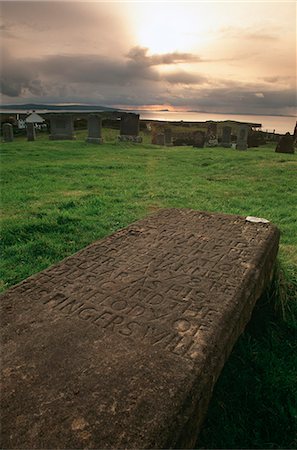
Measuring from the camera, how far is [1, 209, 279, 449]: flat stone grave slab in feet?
4.06

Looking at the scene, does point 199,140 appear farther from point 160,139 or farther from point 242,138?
point 160,139

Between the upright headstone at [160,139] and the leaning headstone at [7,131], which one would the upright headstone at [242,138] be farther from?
the leaning headstone at [7,131]

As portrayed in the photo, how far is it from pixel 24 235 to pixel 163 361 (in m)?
3.45

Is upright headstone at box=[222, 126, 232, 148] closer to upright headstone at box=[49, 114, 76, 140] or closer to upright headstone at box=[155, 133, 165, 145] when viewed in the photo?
upright headstone at box=[155, 133, 165, 145]

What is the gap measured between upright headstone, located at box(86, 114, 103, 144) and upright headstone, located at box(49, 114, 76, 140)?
8.22ft

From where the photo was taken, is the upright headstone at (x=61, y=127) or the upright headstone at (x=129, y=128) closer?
the upright headstone at (x=129, y=128)

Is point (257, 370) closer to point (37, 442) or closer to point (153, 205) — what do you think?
point (37, 442)

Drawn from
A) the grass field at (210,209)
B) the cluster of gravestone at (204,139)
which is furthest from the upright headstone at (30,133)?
the cluster of gravestone at (204,139)

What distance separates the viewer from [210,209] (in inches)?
231

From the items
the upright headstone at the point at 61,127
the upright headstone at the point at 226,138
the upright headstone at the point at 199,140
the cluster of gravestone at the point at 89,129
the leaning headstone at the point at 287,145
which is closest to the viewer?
the leaning headstone at the point at 287,145

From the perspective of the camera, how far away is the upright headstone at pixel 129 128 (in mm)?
19344

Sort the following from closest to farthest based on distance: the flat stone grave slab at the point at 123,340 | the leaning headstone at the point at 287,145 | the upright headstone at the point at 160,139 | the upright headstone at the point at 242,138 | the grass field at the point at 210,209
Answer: the flat stone grave slab at the point at 123,340, the grass field at the point at 210,209, the leaning headstone at the point at 287,145, the upright headstone at the point at 242,138, the upright headstone at the point at 160,139

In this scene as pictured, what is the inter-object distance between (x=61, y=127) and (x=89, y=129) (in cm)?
292

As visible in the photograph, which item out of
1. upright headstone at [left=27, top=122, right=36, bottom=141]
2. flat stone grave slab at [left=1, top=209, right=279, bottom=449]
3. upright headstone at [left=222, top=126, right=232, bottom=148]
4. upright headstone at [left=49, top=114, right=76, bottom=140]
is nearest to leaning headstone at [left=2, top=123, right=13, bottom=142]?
upright headstone at [left=27, top=122, right=36, bottom=141]
